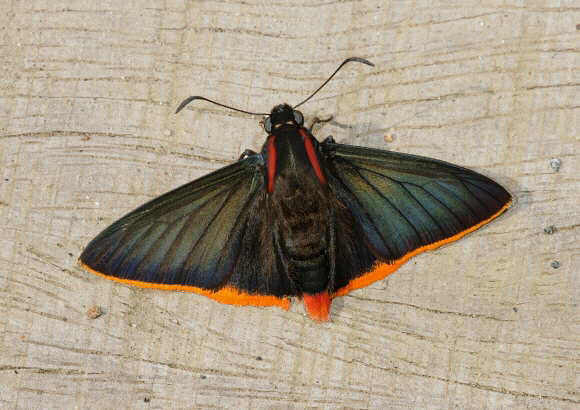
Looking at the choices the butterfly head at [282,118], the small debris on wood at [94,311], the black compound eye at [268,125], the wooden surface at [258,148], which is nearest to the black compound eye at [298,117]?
the butterfly head at [282,118]

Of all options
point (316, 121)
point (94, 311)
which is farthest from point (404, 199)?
point (94, 311)

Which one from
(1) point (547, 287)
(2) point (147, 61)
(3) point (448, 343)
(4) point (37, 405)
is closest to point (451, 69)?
(1) point (547, 287)

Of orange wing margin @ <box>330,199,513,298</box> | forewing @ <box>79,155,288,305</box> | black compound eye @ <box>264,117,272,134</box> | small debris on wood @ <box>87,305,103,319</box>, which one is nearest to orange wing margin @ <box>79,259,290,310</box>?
forewing @ <box>79,155,288,305</box>

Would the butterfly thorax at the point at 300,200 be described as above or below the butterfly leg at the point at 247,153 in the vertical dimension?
below

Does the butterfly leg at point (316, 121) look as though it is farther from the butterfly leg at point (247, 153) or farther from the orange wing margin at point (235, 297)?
the orange wing margin at point (235, 297)

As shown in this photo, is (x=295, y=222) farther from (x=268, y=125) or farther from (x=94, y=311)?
(x=94, y=311)

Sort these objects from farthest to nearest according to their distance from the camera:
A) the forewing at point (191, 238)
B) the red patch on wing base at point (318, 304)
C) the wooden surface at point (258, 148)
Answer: the wooden surface at point (258, 148) → the red patch on wing base at point (318, 304) → the forewing at point (191, 238)
